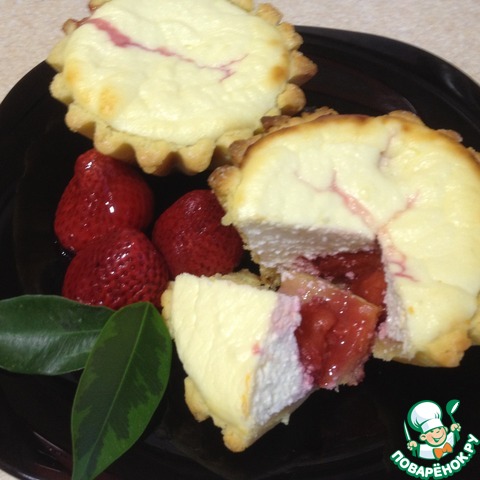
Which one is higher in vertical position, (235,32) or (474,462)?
(235,32)

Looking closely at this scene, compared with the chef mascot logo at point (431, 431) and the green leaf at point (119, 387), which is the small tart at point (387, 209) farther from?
the green leaf at point (119, 387)

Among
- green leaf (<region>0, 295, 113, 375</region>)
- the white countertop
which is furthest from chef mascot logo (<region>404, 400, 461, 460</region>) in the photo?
the white countertop

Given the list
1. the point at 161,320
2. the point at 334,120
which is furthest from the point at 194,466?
the point at 334,120

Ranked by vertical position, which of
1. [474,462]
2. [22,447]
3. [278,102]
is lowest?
[474,462]

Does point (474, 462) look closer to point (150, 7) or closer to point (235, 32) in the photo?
point (235, 32)

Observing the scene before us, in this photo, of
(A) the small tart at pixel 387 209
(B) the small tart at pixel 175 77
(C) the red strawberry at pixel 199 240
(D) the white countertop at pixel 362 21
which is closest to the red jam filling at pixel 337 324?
(A) the small tart at pixel 387 209

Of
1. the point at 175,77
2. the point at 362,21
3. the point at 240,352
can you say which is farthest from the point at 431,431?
the point at 362,21

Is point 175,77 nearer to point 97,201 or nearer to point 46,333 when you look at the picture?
point 97,201
